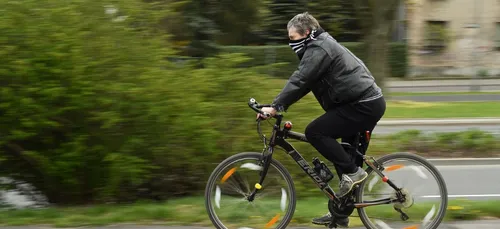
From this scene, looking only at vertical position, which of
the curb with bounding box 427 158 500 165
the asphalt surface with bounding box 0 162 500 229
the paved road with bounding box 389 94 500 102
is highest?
the asphalt surface with bounding box 0 162 500 229

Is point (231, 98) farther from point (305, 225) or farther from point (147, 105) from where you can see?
point (305, 225)

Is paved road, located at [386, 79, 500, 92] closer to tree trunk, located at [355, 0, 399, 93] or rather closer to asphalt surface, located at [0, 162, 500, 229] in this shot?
tree trunk, located at [355, 0, 399, 93]

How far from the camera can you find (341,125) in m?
4.84

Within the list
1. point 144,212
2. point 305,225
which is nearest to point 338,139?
point 305,225

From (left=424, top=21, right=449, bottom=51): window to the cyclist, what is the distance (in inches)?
1218

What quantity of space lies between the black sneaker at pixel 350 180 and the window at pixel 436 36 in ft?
101

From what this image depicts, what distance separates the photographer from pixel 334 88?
4.76 meters

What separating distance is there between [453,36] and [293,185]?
3129 cm

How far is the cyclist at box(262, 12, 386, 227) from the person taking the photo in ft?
15.3

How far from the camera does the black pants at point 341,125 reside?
482 centimetres

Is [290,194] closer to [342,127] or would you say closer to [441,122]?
[342,127]

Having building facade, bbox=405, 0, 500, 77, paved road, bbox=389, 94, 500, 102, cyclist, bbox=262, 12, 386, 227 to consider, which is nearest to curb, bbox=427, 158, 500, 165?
cyclist, bbox=262, 12, 386, 227

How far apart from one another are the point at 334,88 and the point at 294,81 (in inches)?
12.5

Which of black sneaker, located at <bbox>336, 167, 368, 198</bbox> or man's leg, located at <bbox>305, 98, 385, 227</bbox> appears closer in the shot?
man's leg, located at <bbox>305, 98, 385, 227</bbox>
